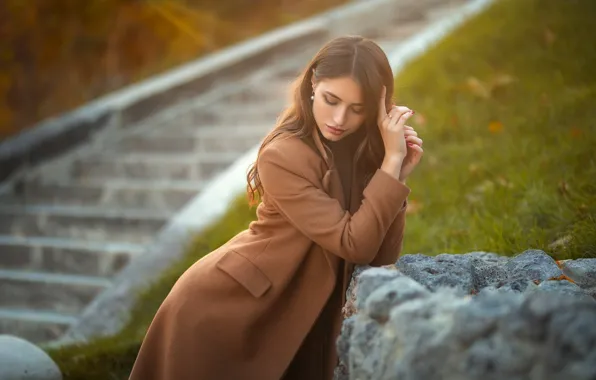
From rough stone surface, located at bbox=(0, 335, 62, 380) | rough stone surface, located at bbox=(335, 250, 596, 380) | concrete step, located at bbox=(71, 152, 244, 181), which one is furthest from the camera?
concrete step, located at bbox=(71, 152, 244, 181)

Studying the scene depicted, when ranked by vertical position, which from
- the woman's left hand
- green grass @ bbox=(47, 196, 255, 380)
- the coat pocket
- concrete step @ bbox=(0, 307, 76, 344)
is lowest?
concrete step @ bbox=(0, 307, 76, 344)

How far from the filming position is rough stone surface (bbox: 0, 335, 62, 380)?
3414 mm

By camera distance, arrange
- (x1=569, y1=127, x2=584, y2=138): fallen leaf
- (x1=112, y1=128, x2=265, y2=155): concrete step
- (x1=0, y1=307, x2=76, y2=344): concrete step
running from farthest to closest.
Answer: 1. (x1=112, y1=128, x2=265, y2=155): concrete step
2. (x1=0, y1=307, x2=76, y2=344): concrete step
3. (x1=569, y1=127, x2=584, y2=138): fallen leaf

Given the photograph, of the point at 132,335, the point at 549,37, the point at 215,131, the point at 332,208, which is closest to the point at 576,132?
the point at 549,37

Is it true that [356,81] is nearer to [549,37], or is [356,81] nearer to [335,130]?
[335,130]

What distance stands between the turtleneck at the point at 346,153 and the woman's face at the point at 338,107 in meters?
0.09

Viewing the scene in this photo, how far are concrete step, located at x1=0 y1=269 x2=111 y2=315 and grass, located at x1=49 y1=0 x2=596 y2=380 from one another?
79 cm

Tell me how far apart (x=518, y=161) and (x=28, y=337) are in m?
3.64

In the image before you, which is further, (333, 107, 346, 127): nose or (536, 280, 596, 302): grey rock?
(333, 107, 346, 127): nose

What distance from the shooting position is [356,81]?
2457 millimetres

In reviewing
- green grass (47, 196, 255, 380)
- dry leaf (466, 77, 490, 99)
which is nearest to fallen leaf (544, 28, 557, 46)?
dry leaf (466, 77, 490, 99)

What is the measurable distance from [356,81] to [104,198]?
169 inches

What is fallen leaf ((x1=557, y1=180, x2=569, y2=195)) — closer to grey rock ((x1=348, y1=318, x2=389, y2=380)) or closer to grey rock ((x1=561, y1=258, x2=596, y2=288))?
grey rock ((x1=561, y1=258, x2=596, y2=288))

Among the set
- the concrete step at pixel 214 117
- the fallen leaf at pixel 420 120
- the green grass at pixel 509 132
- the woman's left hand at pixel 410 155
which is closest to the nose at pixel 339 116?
the woman's left hand at pixel 410 155
